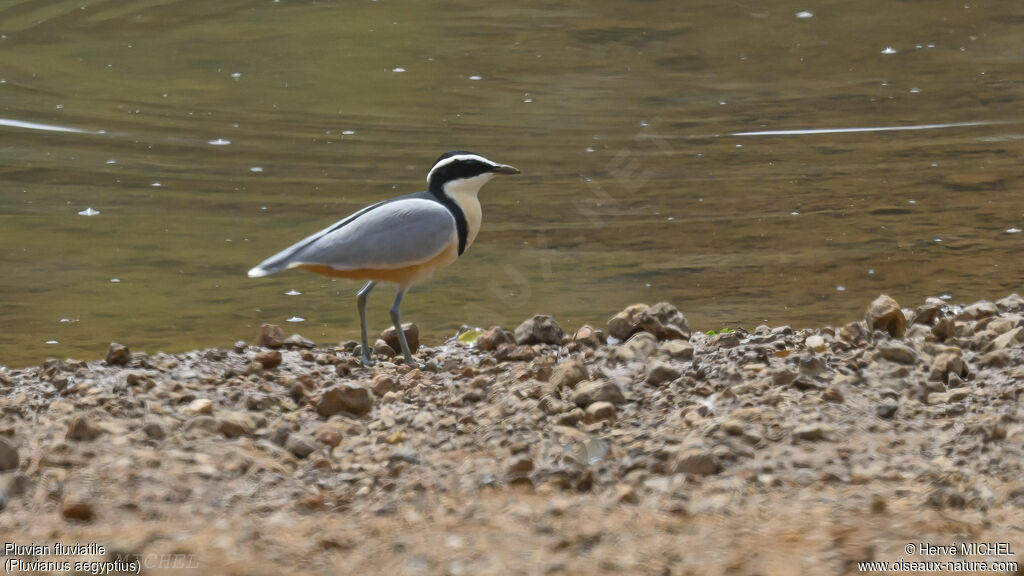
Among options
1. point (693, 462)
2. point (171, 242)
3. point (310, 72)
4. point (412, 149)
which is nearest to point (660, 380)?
point (693, 462)

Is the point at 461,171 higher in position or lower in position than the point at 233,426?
higher

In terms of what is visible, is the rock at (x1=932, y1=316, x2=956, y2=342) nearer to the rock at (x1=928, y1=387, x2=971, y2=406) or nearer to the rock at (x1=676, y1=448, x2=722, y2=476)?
the rock at (x1=928, y1=387, x2=971, y2=406)

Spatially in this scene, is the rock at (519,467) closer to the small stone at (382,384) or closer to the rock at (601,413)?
the rock at (601,413)

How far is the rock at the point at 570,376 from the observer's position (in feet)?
14.1

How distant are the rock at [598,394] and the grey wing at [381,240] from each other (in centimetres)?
141

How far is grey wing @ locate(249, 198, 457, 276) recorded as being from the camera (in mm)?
5223

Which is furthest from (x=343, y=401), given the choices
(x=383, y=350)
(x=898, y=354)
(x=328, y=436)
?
(x=898, y=354)

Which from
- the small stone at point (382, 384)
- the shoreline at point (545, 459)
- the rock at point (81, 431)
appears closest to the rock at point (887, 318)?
the shoreline at point (545, 459)

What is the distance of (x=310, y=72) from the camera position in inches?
521

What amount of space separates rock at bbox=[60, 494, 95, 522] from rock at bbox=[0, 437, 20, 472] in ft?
1.32

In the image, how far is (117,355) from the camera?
4980mm

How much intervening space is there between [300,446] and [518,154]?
6.55 metres

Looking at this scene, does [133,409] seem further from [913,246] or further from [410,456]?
[913,246]

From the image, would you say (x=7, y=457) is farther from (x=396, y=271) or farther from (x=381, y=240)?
(x=396, y=271)
